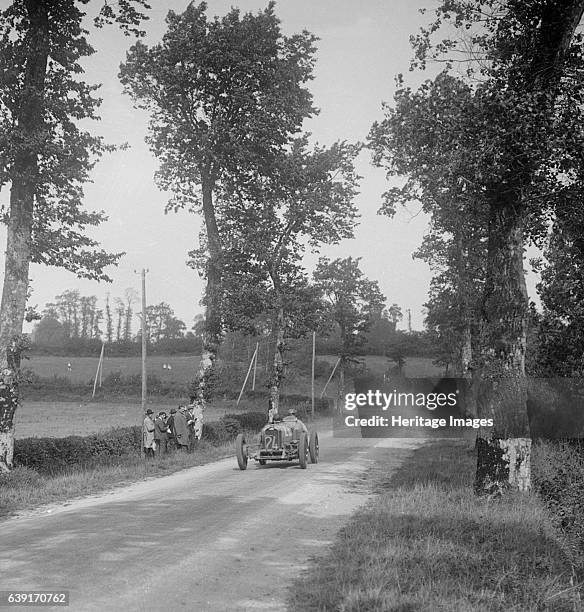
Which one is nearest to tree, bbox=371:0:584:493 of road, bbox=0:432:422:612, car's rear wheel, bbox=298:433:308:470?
road, bbox=0:432:422:612

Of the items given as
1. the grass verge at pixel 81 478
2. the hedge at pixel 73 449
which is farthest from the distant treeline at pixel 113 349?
the grass verge at pixel 81 478

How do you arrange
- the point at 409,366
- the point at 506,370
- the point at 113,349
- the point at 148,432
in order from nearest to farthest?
the point at 506,370
the point at 148,432
the point at 409,366
the point at 113,349

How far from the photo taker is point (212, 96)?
Result: 25422 millimetres

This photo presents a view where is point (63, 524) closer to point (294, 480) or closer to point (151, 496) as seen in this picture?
point (151, 496)

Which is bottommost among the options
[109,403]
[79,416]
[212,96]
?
[109,403]

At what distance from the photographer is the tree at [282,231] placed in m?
27.8

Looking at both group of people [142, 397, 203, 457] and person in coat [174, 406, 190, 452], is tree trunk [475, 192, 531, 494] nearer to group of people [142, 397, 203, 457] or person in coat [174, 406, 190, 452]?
group of people [142, 397, 203, 457]

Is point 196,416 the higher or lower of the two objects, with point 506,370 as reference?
lower

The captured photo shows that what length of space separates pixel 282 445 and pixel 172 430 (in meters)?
6.18

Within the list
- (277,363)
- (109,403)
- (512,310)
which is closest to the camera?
(512,310)

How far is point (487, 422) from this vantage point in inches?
451

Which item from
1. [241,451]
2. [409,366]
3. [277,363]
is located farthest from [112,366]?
[241,451]

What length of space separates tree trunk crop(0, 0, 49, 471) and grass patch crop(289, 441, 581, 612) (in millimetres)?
9479

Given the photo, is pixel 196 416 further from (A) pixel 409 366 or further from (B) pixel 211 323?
(A) pixel 409 366
